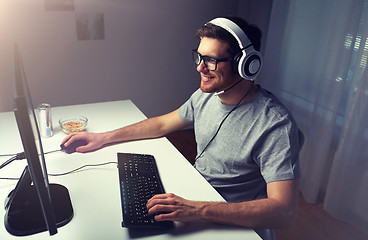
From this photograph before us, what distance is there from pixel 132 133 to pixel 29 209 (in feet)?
1.96

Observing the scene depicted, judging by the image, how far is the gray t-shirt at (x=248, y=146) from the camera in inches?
43.5

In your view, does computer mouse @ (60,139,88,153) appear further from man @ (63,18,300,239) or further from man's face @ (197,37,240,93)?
man's face @ (197,37,240,93)

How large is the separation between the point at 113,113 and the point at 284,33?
1.53m

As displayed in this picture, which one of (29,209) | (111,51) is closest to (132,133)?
(29,209)

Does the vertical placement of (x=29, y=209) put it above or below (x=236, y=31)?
below

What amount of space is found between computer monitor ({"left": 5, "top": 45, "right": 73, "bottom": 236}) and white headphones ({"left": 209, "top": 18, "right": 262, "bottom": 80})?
2.43ft

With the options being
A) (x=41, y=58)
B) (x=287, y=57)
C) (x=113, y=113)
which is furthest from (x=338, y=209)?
(x=41, y=58)

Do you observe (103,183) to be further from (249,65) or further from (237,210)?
(249,65)

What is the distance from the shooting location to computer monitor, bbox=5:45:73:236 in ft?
2.19

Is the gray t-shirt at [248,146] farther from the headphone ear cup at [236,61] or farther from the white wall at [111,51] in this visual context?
the white wall at [111,51]

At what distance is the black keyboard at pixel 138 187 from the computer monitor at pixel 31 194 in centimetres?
18

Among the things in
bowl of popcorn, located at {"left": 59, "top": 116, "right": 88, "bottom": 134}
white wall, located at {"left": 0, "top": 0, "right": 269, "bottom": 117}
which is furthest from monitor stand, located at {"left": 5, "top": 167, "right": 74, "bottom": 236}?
white wall, located at {"left": 0, "top": 0, "right": 269, "bottom": 117}

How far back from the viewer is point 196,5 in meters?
3.00

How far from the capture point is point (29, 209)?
970 millimetres
